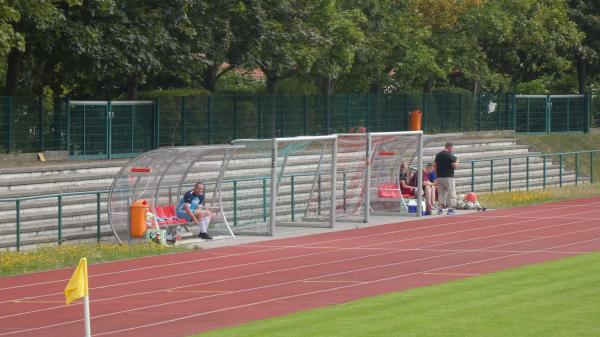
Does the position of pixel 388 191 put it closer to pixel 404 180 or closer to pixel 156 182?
pixel 404 180

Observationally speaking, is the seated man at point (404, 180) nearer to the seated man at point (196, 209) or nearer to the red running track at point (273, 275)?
the red running track at point (273, 275)

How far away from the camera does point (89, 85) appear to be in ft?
138

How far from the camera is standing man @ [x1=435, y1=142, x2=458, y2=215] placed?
34.5 metres

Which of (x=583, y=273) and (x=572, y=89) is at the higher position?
(x=572, y=89)

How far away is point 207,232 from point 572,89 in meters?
47.2

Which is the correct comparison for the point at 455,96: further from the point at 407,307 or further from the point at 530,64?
the point at 407,307

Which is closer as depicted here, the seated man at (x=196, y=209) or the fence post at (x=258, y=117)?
the seated man at (x=196, y=209)

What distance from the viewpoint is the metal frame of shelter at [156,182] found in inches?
1050

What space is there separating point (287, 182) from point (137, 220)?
8.22 meters

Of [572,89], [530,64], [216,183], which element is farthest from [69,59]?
[572,89]

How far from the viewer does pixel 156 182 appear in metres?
27.9

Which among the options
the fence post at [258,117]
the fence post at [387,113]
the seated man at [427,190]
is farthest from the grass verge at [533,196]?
the fence post at [387,113]

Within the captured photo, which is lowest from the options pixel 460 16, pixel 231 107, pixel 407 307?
pixel 407 307

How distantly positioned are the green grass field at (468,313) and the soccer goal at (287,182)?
996 centimetres
